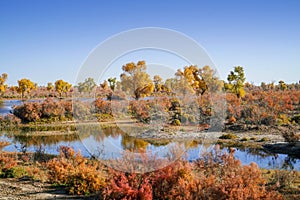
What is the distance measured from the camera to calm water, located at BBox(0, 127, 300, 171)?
1357cm

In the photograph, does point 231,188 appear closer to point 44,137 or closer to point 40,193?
point 40,193

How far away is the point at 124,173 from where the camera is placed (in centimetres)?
763

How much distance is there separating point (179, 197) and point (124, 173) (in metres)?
1.65

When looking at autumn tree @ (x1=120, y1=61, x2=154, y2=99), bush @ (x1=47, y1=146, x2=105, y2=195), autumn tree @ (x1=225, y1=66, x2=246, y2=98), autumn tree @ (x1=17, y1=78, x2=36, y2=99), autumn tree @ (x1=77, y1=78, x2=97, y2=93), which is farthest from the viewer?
autumn tree @ (x1=17, y1=78, x2=36, y2=99)

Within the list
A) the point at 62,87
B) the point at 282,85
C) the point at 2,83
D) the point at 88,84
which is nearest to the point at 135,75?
the point at 88,84

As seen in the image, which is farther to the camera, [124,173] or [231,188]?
[124,173]

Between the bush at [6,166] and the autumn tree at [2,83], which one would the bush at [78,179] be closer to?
the bush at [6,166]

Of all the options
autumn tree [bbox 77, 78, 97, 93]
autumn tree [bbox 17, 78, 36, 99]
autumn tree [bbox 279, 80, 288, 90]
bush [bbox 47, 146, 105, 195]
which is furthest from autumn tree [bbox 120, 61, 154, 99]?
autumn tree [bbox 17, 78, 36, 99]

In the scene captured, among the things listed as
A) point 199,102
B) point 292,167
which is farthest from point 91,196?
point 199,102

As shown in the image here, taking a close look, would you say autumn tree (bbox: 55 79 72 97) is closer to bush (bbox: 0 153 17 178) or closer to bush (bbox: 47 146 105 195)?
bush (bbox: 0 153 17 178)

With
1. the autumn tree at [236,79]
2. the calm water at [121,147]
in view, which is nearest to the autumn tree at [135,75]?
the calm water at [121,147]

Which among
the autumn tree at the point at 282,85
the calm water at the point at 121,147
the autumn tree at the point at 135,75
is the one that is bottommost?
the calm water at the point at 121,147

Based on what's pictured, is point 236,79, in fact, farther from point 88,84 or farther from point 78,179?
point 78,179

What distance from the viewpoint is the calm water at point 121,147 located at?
13.6 metres
